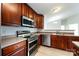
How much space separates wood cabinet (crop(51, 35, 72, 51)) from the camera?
13.2ft

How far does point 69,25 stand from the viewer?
21.6ft

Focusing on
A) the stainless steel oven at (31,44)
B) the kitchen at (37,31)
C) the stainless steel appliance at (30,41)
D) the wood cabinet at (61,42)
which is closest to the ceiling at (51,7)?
the kitchen at (37,31)

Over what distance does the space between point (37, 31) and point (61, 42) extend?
1.63m

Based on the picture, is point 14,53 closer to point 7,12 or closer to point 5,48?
point 5,48

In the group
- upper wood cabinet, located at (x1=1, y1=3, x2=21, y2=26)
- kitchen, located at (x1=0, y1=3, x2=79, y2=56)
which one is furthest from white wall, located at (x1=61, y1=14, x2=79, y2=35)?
upper wood cabinet, located at (x1=1, y1=3, x2=21, y2=26)

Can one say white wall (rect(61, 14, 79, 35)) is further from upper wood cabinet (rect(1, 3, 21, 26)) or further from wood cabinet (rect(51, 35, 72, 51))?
upper wood cabinet (rect(1, 3, 21, 26))

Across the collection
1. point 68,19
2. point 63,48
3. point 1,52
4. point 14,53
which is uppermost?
point 68,19

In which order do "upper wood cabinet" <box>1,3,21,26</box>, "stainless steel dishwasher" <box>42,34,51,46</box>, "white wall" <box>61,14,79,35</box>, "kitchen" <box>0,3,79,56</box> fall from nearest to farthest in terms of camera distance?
"upper wood cabinet" <box>1,3,21,26</box>
"kitchen" <box>0,3,79,56</box>
"stainless steel dishwasher" <box>42,34,51,46</box>
"white wall" <box>61,14,79,35</box>

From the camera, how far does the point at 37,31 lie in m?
5.43

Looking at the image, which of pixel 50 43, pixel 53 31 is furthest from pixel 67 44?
pixel 53 31

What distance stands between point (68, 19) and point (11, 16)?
5.10 metres

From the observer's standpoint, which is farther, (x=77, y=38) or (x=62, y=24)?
(x=62, y=24)

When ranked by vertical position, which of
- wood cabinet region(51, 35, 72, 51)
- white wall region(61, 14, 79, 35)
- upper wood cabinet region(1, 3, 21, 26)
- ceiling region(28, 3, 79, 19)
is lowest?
wood cabinet region(51, 35, 72, 51)

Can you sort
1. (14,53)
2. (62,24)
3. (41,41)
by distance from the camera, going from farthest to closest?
(62,24) → (41,41) → (14,53)
